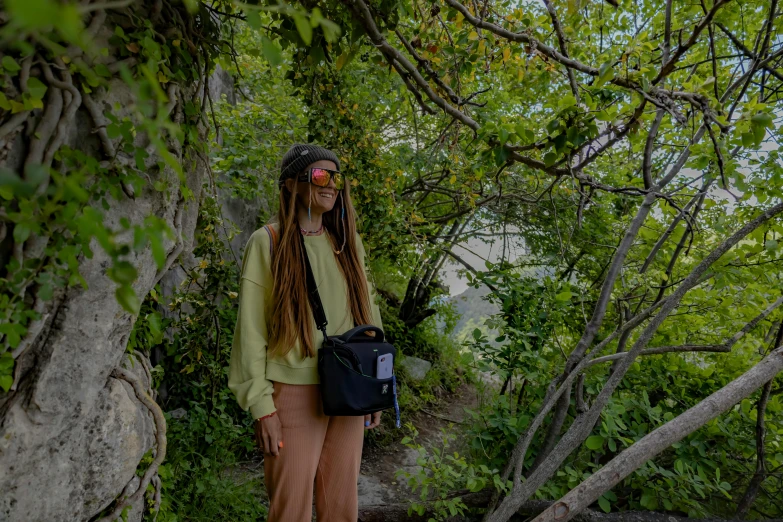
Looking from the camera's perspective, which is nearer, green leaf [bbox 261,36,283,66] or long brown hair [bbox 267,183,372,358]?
green leaf [bbox 261,36,283,66]

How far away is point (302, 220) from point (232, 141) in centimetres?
237

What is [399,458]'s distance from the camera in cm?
455

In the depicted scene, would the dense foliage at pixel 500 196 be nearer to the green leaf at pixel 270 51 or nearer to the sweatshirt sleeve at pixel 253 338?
the green leaf at pixel 270 51

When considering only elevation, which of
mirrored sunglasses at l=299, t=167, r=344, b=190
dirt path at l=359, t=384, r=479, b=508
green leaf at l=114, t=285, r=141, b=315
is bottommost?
dirt path at l=359, t=384, r=479, b=508

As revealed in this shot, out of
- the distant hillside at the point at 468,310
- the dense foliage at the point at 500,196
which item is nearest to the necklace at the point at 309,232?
the dense foliage at the point at 500,196

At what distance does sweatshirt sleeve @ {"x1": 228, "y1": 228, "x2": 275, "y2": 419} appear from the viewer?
1914 millimetres

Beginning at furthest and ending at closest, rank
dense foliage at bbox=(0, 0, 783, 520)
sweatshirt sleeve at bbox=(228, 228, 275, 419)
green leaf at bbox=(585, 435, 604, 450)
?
green leaf at bbox=(585, 435, 604, 450)
sweatshirt sleeve at bbox=(228, 228, 275, 419)
dense foliage at bbox=(0, 0, 783, 520)

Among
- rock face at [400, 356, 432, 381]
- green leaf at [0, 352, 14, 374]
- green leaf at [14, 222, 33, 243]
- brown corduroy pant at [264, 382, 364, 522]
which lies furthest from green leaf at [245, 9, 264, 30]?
rock face at [400, 356, 432, 381]

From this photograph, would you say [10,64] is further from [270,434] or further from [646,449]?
[646,449]

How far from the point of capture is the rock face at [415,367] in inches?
231

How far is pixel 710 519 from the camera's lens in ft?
8.91

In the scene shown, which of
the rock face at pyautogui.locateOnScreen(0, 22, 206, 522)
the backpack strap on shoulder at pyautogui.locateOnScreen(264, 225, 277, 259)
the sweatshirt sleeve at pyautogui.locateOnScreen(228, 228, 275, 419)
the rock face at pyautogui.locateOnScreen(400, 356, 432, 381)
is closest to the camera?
the rock face at pyautogui.locateOnScreen(0, 22, 206, 522)

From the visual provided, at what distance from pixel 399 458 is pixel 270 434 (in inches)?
114

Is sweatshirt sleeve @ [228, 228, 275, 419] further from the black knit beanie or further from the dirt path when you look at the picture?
the dirt path
